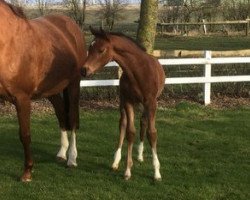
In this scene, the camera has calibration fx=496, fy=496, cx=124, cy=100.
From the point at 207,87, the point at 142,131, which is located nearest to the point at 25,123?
the point at 142,131

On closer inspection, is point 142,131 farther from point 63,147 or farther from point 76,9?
point 76,9

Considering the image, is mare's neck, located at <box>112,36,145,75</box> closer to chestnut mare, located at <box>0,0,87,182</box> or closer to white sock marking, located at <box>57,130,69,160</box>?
chestnut mare, located at <box>0,0,87,182</box>

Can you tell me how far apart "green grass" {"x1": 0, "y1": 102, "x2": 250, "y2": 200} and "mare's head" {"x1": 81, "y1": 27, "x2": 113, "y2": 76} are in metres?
1.35

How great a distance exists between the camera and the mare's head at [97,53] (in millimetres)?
5309

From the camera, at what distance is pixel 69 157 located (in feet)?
21.4

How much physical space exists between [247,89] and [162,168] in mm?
5535

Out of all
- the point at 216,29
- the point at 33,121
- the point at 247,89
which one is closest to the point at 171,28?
the point at 216,29

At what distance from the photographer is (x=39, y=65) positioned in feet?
19.5

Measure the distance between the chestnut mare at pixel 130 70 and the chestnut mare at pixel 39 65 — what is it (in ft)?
2.67

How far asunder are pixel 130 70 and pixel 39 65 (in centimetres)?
115

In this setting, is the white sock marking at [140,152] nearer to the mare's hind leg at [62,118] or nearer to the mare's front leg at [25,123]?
the mare's hind leg at [62,118]

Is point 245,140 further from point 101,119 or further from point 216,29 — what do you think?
point 216,29

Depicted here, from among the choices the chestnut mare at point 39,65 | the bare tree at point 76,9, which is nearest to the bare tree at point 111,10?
the bare tree at point 76,9

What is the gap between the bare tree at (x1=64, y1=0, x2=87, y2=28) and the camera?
36.5m
